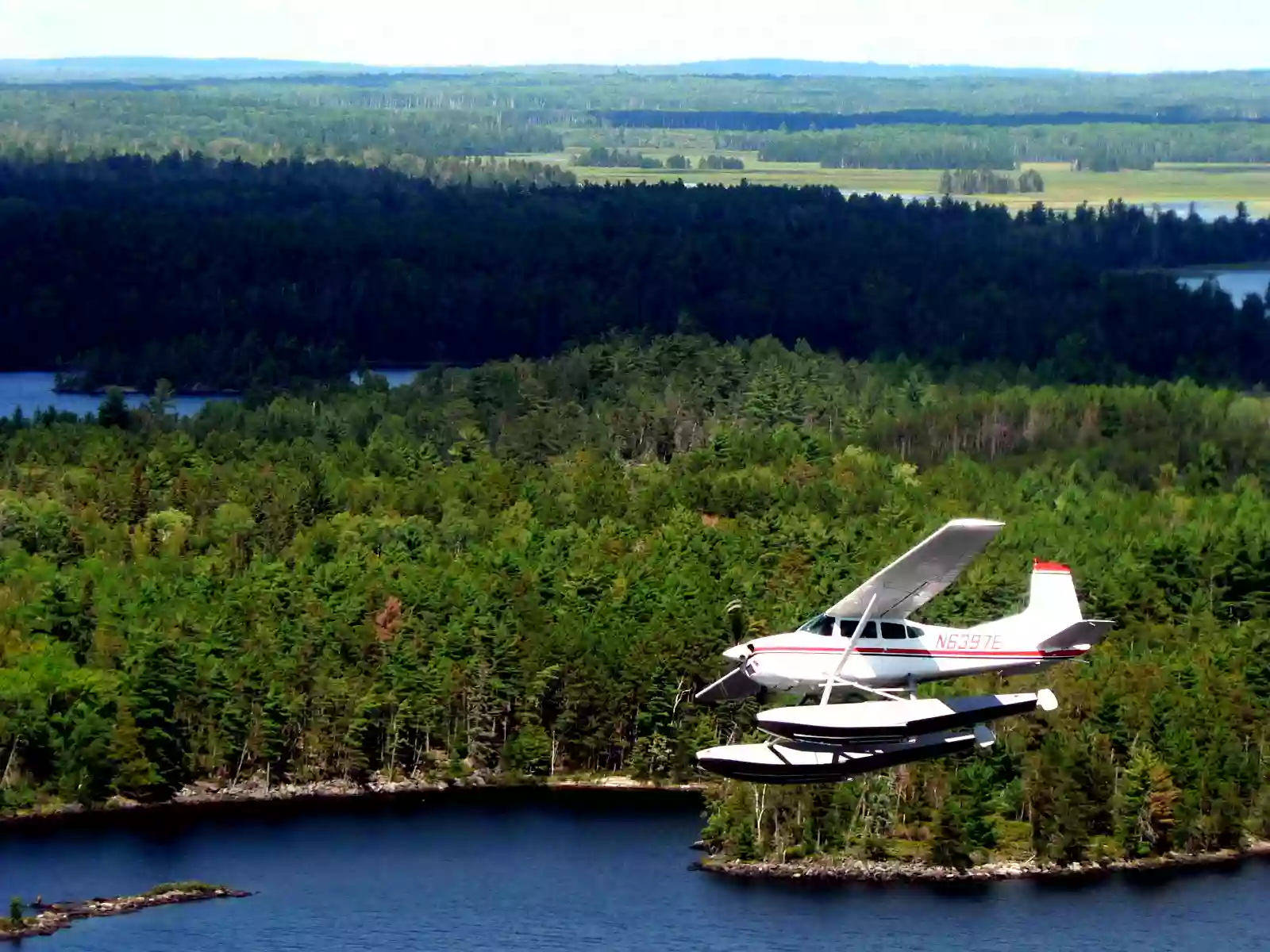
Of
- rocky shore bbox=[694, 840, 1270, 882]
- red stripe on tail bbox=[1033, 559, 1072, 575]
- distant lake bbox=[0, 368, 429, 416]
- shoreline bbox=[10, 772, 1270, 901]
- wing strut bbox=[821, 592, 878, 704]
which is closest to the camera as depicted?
wing strut bbox=[821, 592, 878, 704]

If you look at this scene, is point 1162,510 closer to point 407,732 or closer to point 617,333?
point 407,732

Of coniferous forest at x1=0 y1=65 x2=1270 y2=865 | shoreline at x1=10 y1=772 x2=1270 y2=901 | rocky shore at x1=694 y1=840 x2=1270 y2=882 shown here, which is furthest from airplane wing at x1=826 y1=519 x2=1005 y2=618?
coniferous forest at x1=0 y1=65 x2=1270 y2=865

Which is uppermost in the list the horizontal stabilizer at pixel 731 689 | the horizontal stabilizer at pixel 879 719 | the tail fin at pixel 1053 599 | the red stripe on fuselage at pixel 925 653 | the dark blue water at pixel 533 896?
the tail fin at pixel 1053 599

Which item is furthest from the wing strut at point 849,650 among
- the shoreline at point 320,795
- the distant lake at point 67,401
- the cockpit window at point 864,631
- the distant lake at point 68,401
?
the distant lake at point 68,401

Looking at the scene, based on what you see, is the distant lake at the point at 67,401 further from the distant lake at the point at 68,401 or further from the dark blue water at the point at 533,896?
the dark blue water at the point at 533,896

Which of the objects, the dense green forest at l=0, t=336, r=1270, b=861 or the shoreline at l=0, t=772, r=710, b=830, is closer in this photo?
the dense green forest at l=0, t=336, r=1270, b=861

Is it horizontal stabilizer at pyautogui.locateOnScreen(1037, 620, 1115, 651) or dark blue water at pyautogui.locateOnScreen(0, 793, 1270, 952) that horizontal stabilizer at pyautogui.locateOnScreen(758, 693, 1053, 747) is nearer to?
horizontal stabilizer at pyautogui.locateOnScreen(1037, 620, 1115, 651)
